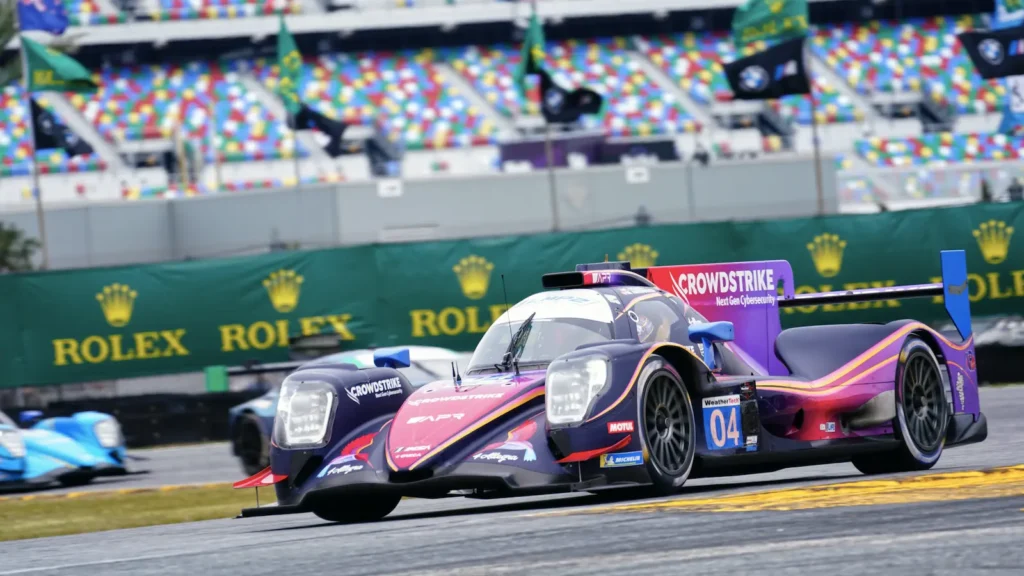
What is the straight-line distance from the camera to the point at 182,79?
44.2m

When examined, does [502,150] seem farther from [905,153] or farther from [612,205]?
[905,153]

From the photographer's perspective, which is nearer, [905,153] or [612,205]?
[612,205]

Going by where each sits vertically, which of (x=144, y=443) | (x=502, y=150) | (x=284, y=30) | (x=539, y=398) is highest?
(x=284, y=30)

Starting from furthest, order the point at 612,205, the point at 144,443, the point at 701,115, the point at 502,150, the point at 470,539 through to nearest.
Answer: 1. the point at 701,115
2. the point at 502,150
3. the point at 612,205
4. the point at 144,443
5. the point at 470,539

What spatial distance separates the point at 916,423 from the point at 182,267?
43.4ft

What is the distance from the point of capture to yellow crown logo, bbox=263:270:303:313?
20.4m

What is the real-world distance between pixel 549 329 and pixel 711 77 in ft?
122

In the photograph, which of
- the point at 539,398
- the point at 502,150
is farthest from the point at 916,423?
the point at 502,150

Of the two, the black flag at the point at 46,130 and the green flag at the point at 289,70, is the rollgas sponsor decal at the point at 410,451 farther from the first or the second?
the green flag at the point at 289,70

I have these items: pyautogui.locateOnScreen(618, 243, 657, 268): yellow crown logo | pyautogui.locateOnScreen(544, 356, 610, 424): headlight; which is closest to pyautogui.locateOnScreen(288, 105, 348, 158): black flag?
pyautogui.locateOnScreen(618, 243, 657, 268): yellow crown logo

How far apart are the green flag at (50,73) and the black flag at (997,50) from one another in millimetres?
13957

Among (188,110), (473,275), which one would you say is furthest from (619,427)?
(188,110)

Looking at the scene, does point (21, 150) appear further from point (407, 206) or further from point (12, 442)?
point (12, 442)

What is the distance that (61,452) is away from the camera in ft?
51.7
